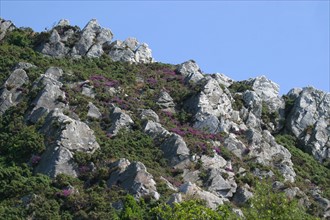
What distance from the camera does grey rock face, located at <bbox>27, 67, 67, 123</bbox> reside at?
60.4 m

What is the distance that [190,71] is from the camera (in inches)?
3312

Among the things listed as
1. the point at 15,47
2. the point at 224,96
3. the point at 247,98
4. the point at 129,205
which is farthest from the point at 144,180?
the point at 15,47

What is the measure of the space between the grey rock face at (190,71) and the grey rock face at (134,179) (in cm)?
2849

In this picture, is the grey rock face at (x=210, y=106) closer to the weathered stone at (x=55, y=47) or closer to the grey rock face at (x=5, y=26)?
the weathered stone at (x=55, y=47)

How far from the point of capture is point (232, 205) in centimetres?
5341

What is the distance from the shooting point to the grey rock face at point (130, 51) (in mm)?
84062

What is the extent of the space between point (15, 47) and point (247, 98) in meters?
31.6

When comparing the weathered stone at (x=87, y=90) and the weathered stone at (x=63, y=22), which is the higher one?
the weathered stone at (x=63, y=22)

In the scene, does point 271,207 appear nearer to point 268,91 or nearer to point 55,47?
point 55,47

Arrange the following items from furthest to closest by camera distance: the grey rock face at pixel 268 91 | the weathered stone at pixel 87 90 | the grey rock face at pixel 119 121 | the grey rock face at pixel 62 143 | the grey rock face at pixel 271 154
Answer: the grey rock face at pixel 268 91, the weathered stone at pixel 87 90, the grey rock face at pixel 271 154, the grey rock face at pixel 119 121, the grey rock face at pixel 62 143

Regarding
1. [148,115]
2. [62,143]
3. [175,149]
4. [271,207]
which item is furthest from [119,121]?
[271,207]

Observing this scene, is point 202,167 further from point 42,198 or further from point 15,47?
point 15,47

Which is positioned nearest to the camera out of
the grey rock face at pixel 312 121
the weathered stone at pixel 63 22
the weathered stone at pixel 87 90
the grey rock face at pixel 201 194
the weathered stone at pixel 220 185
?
the grey rock face at pixel 201 194

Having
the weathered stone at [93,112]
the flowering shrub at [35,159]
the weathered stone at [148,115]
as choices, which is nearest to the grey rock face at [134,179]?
the flowering shrub at [35,159]
